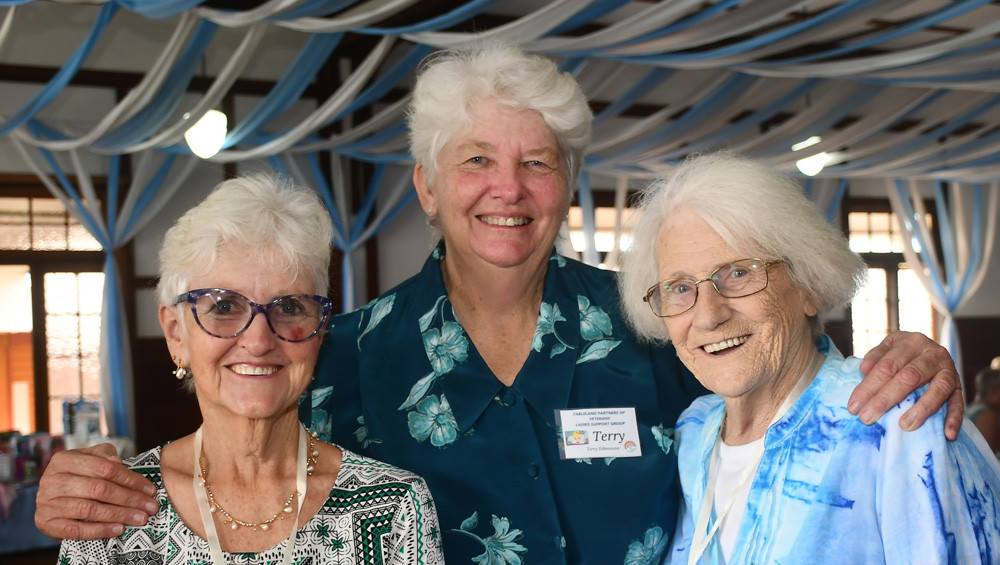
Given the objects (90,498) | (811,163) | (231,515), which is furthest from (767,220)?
(811,163)

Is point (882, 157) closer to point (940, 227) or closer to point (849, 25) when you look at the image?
point (940, 227)

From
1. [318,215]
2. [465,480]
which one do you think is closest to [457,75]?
[318,215]

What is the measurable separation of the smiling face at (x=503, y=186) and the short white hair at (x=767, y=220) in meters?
0.30

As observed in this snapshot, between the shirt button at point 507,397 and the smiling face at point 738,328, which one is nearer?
the smiling face at point 738,328

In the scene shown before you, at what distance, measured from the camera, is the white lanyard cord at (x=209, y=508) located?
5.50 feet

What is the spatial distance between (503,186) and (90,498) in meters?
1.10

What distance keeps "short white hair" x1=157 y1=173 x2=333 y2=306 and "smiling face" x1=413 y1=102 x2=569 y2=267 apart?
503 mm

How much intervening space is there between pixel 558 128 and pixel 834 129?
37.6 ft

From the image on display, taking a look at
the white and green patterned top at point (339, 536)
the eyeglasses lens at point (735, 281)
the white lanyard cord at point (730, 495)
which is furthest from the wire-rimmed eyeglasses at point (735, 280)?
the white and green patterned top at point (339, 536)

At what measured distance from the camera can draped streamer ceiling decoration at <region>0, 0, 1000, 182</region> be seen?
18.2 ft

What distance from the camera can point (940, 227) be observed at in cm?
1271

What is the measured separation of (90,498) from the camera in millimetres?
1649

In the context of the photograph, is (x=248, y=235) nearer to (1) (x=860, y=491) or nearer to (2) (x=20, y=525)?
(1) (x=860, y=491)

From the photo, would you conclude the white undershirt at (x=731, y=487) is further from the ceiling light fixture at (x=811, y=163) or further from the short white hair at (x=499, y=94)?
the ceiling light fixture at (x=811, y=163)
